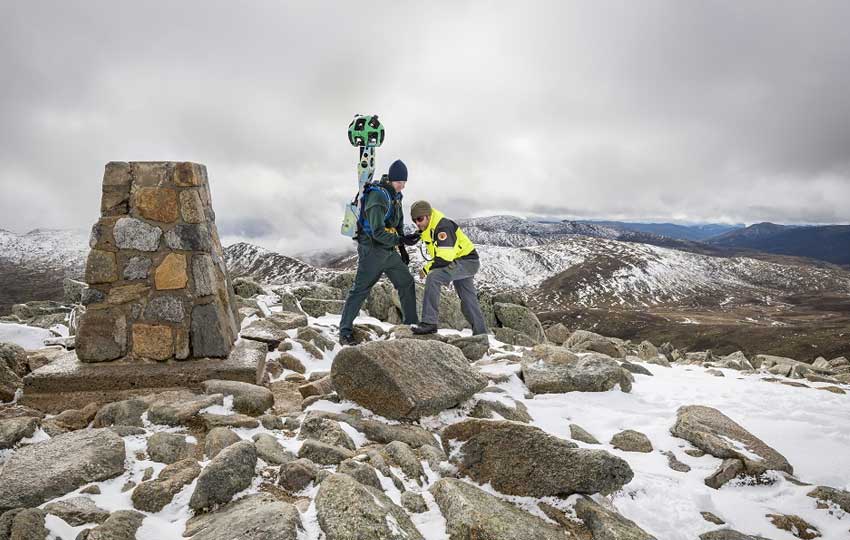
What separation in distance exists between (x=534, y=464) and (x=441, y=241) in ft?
18.4

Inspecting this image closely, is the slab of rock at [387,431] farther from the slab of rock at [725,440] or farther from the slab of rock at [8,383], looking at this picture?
the slab of rock at [8,383]

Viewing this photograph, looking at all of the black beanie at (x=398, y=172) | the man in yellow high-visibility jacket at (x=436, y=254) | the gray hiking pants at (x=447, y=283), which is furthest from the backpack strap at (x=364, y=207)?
the gray hiking pants at (x=447, y=283)

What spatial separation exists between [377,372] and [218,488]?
2552 millimetres

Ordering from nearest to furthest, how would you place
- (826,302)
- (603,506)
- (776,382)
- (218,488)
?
(218,488) < (603,506) < (776,382) < (826,302)

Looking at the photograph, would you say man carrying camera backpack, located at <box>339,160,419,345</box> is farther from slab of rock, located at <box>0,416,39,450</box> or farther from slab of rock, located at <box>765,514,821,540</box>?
slab of rock, located at <box>765,514,821,540</box>

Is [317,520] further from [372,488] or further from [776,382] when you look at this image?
[776,382]

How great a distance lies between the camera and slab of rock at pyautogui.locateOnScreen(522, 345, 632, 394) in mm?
7664

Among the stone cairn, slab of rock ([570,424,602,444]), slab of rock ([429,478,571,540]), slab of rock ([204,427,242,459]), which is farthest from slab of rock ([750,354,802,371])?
the stone cairn

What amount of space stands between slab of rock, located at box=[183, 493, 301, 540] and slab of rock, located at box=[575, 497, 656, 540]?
2405 mm

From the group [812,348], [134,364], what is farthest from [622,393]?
[812,348]

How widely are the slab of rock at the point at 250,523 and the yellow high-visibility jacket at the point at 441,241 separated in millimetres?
6404

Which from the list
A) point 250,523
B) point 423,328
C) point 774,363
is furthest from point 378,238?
point 774,363

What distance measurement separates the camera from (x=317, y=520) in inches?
131

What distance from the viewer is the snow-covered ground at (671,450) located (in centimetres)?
381
